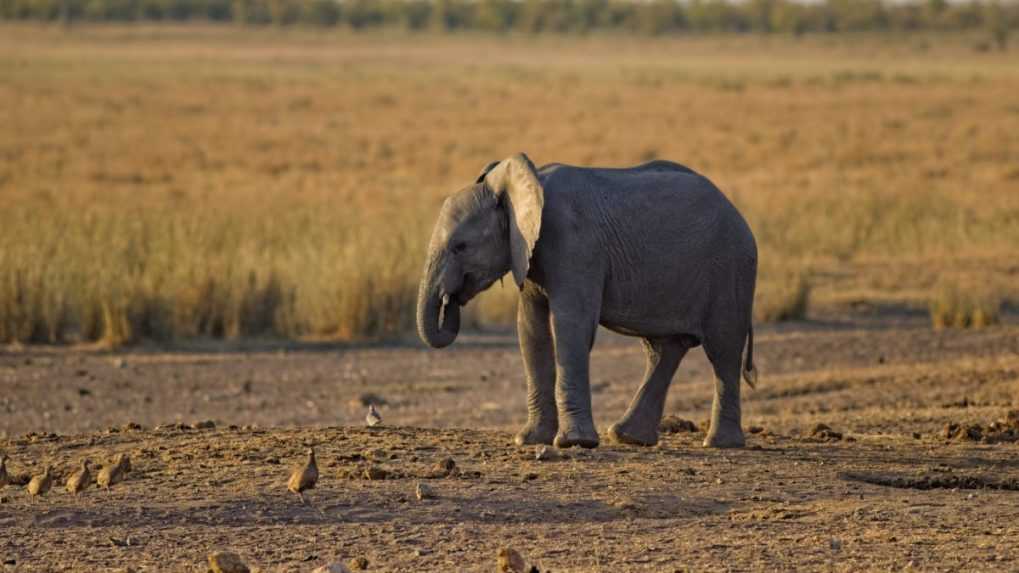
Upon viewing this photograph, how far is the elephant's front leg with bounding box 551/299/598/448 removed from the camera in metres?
8.45

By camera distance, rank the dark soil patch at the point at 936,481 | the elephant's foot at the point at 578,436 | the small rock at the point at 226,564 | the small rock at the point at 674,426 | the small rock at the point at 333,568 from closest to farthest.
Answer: the small rock at the point at 333,568 < the small rock at the point at 226,564 < the dark soil patch at the point at 936,481 < the elephant's foot at the point at 578,436 < the small rock at the point at 674,426

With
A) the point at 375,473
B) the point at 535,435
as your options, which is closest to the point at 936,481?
the point at 535,435

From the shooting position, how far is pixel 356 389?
13.4 metres

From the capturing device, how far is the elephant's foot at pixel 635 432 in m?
8.91

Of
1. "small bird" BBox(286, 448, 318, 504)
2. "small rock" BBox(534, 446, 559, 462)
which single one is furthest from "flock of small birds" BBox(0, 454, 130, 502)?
"small rock" BBox(534, 446, 559, 462)

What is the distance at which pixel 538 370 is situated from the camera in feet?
29.5

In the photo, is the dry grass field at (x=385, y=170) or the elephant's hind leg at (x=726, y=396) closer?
the elephant's hind leg at (x=726, y=396)

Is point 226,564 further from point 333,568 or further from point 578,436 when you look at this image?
point 578,436

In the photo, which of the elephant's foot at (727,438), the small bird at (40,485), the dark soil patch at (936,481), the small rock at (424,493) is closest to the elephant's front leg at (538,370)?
the elephant's foot at (727,438)

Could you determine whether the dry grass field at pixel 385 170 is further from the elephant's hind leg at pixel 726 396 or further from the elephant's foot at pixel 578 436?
the elephant's foot at pixel 578 436

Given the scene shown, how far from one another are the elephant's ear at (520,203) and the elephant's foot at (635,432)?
94 cm

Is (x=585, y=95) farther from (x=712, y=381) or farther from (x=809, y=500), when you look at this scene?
(x=809, y=500)

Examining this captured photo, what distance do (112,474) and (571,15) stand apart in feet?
394

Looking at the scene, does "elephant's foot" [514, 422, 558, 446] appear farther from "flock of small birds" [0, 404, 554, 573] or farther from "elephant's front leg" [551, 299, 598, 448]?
"flock of small birds" [0, 404, 554, 573]
